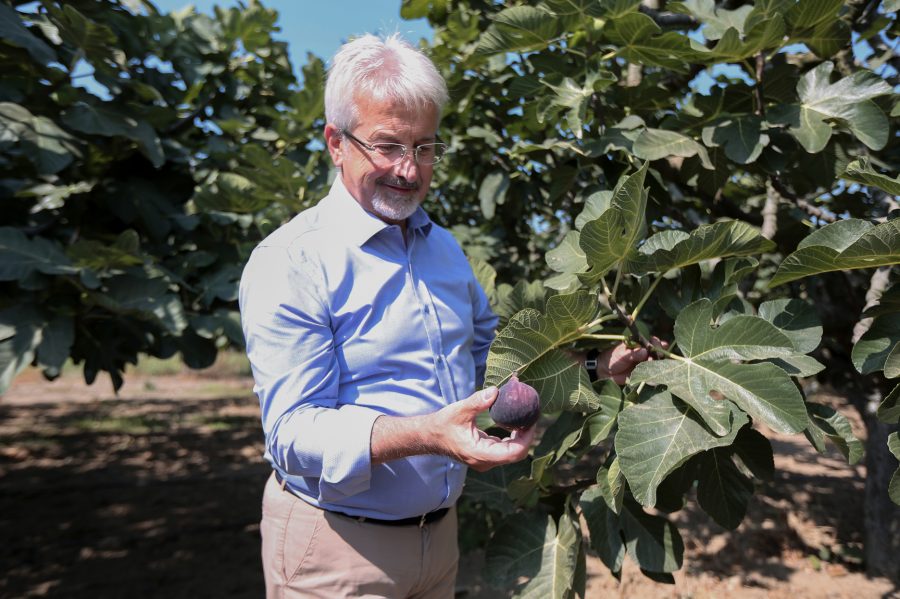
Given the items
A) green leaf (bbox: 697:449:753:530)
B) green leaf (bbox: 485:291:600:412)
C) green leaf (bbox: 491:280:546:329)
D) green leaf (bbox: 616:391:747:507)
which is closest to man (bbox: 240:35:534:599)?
green leaf (bbox: 491:280:546:329)

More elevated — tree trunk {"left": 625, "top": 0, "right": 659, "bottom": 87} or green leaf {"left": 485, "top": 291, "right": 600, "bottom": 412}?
tree trunk {"left": 625, "top": 0, "right": 659, "bottom": 87}

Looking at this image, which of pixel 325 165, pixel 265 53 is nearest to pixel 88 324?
pixel 325 165

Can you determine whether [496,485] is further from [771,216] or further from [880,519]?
[880,519]

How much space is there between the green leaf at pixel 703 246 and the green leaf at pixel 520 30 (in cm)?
76

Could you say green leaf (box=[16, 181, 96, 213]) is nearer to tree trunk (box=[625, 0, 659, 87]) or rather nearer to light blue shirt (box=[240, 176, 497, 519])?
light blue shirt (box=[240, 176, 497, 519])

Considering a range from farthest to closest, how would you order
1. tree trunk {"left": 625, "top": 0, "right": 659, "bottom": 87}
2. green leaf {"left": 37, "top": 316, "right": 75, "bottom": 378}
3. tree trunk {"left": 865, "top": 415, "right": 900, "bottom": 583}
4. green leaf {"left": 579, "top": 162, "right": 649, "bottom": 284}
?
tree trunk {"left": 865, "top": 415, "right": 900, "bottom": 583} < tree trunk {"left": 625, "top": 0, "right": 659, "bottom": 87} < green leaf {"left": 37, "top": 316, "right": 75, "bottom": 378} < green leaf {"left": 579, "top": 162, "right": 649, "bottom": 284}

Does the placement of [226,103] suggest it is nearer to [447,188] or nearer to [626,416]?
[447,188]

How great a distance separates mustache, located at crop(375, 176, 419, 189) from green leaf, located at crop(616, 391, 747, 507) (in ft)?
2.02

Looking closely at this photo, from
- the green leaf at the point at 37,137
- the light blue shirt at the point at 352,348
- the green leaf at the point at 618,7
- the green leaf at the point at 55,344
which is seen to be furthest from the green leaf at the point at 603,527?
the green leaf at the point at 37,137

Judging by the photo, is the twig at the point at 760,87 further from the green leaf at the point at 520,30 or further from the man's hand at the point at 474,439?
the man's hand at the point at 474,439

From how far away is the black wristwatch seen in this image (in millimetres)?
1515

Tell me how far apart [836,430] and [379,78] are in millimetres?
1087

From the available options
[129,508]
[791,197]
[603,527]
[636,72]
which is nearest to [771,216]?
[791,197]

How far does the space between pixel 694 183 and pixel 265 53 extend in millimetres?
2246
